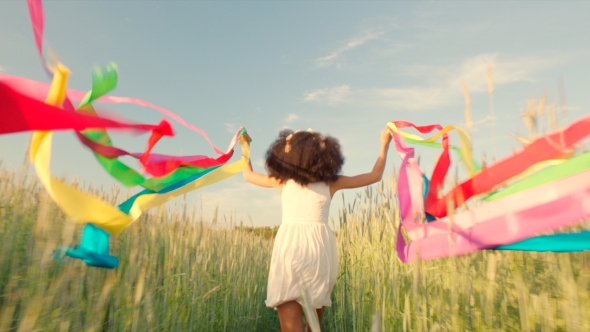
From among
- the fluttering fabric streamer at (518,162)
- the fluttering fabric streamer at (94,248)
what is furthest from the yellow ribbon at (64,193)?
the fluttering fabric streamer at (518,162)

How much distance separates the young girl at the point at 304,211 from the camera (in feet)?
9.12

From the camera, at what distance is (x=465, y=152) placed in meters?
2.11

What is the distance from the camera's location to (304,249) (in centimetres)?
284

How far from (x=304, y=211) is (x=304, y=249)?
0.97 feet

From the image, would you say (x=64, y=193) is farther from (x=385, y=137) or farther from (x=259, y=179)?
(x=385, y=137)

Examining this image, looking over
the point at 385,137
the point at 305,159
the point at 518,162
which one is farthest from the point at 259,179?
the point at 518,162

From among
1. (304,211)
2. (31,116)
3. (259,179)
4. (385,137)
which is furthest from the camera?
(259,179)

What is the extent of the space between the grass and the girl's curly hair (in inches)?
19.3

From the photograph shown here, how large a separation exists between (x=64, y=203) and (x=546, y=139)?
7.52 ft

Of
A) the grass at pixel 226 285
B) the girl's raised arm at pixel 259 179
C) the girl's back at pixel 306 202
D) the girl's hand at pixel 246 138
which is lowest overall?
the grass at pixel 226 285

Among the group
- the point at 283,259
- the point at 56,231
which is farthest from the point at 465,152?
the point at 56,231

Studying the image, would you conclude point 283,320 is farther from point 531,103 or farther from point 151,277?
point 531,103

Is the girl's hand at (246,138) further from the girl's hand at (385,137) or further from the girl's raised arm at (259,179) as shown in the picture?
the girl's hand at (385,137)

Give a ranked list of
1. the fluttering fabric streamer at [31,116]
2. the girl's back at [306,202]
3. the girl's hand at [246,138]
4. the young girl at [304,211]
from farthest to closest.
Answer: the girl's hand at [246,138] → the girl's back at [306,202] → the young girl at [304,211] → the fluttering fabric streamer at [31,116]
